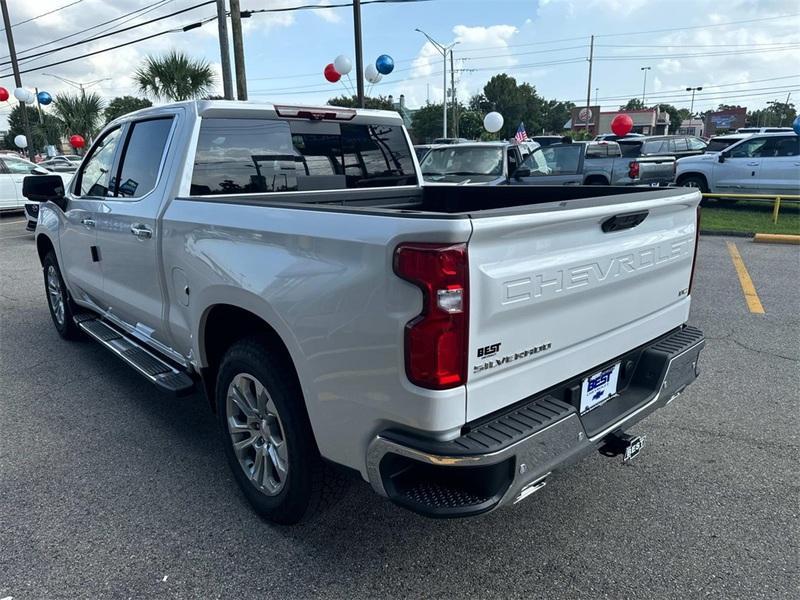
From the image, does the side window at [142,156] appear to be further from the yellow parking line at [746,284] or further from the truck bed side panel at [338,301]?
the yellow parking line at [746,284]

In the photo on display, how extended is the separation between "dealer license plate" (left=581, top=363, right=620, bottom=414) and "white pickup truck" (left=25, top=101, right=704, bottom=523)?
1 centimetres

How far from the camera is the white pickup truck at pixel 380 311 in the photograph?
195cm

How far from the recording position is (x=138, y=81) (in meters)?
19.8

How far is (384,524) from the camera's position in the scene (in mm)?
2812

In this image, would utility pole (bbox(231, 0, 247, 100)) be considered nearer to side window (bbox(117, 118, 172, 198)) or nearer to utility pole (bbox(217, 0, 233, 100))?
utility pole (bbox(217, 0, 233, 100))

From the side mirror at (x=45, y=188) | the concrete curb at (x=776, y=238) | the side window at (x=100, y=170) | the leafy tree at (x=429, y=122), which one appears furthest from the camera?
the leafy tree at (x=429, y=122)

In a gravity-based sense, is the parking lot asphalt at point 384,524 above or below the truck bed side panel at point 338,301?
below

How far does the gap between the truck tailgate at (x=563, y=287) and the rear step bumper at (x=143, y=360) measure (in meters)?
1.99

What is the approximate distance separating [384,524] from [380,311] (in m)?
1.33

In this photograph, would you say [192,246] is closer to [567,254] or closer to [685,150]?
[567,254]

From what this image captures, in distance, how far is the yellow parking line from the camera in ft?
20.9

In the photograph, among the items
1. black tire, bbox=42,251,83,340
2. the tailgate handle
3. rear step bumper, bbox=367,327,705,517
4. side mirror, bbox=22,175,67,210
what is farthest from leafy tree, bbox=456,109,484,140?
rear step bumper, bbox=367,327,705,517

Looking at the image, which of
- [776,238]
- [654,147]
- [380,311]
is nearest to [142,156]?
[380,311]

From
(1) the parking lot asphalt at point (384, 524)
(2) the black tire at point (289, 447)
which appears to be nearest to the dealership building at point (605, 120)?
(1) the parking lot asphalt at point (384, 524)
